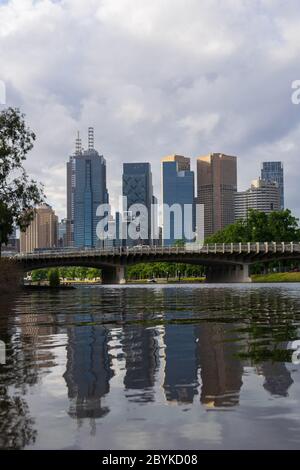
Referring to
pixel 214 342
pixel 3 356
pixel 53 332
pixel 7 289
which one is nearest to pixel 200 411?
pixel 3 356

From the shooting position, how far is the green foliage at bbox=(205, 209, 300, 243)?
171 metres

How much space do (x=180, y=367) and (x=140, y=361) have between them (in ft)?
4.51

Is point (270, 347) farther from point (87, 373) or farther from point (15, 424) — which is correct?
point (15, 424)

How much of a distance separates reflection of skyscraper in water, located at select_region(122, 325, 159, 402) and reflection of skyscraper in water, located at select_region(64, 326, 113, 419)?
47cm

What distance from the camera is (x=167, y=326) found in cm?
2292

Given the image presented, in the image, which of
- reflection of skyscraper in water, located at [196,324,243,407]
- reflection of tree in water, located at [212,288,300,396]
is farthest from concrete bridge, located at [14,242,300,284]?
reflection of skyscraper in water, located at [196,324,243,407]

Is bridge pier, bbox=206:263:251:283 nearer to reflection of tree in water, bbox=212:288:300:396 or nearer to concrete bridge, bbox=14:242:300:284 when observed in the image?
concrete bridge, bbox=14:242:300:284

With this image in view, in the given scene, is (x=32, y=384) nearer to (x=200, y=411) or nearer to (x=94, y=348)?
(x=200, y=411)

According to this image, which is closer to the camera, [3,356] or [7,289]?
[3,356]

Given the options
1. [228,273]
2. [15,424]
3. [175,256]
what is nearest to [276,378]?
[15,424]

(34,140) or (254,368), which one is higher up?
(34,140)

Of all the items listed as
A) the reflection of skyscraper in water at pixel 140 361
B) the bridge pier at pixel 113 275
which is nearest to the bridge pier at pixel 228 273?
the bridge pier at pixel 113 275

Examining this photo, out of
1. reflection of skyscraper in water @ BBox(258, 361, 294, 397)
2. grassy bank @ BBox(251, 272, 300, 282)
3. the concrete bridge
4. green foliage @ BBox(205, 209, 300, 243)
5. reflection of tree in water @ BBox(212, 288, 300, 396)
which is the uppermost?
green foliage @ BBox(205, 209, 300, 243)
